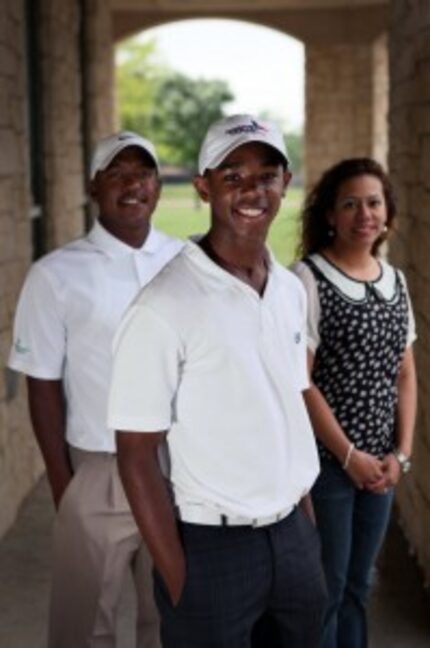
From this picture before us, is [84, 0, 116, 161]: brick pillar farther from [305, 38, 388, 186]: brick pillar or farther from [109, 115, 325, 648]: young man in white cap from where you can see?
[109, 115, 325, 648]: young man in white cap

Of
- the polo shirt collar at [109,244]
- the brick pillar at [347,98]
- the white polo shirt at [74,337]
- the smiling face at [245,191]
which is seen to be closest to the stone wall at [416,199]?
the polo shirt collar at [109,244]

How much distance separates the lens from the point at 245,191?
7.51 feet

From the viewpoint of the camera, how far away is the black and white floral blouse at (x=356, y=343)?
303cm

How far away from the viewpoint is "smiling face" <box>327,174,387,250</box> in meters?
3.16

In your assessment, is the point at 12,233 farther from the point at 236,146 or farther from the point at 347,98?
the point at 347,98

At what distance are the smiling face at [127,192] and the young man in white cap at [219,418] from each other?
885mm

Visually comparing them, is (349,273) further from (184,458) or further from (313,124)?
(313,124)

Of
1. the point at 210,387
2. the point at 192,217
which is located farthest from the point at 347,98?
the point at 192,217

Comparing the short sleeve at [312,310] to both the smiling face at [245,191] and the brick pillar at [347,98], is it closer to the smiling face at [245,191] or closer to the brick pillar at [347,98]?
the smiling face at [245,191]

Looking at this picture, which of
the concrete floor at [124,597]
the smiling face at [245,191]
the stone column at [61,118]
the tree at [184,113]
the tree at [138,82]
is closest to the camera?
the smiling face at [245,191]

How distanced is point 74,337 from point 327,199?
83 centimetres

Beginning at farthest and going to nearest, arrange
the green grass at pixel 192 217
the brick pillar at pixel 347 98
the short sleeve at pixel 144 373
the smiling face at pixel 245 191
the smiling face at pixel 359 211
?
the green grass at pixel 192 217, the brick pillar at pixel 347 98, the smiling face at pixel 359 211, the smiling face at pixel 245 191, the short sleeve at pixel 144 373

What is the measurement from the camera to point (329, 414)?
3.02 m

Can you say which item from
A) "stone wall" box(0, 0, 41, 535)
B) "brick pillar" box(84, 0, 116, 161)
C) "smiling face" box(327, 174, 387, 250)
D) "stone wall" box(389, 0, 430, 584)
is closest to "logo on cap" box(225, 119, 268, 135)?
"smiling face" box(327, 174, 387, 250)
